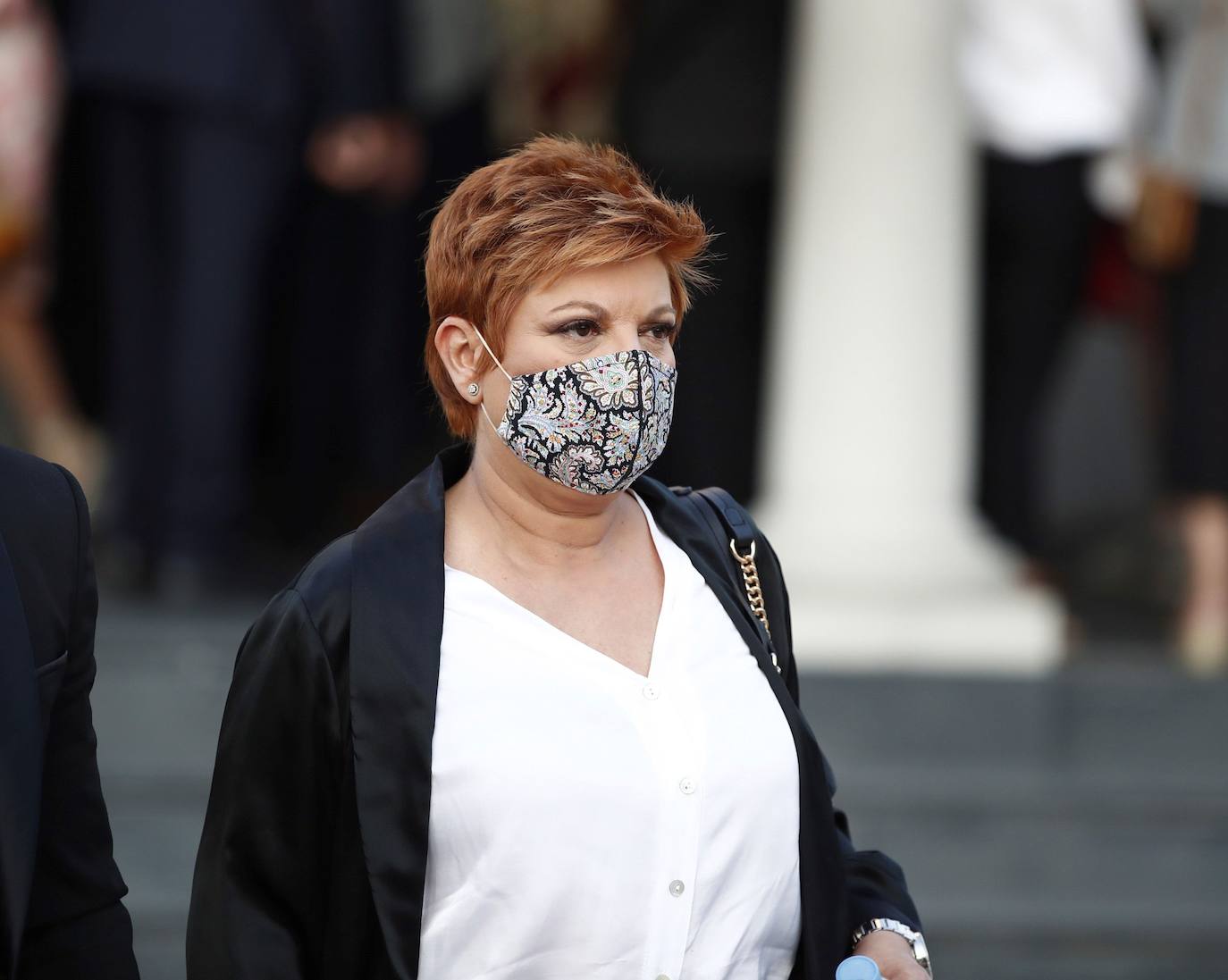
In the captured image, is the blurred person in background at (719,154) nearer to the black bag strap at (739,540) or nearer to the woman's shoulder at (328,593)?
the black bag strap at (739,540)

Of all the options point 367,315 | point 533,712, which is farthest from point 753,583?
point 367,315

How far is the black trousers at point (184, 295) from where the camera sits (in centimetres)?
489

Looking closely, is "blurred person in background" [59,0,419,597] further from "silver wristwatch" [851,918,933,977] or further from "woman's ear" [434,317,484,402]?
"silver wristwatch" [851,918,933,977]

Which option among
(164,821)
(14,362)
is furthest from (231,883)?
(14,362)

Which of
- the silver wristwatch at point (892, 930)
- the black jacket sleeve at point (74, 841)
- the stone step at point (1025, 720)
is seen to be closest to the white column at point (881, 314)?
the stone step at point (1025, 720)

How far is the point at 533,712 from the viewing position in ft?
6.64

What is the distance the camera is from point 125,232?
5004 mm

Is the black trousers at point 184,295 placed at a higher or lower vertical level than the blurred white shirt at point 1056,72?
lower

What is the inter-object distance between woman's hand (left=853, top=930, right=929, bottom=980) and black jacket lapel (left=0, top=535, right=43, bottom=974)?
0.92 meters

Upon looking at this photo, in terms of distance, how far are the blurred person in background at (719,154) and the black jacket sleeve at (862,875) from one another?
2.92 metres

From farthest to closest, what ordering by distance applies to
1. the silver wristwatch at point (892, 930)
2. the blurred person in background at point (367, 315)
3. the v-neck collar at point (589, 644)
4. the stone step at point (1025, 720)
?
the blurred person in background at point (367, 315)
the stone step at point (1025, 720)
the silver wristwatch at point (892, 930)
the v-neck collar at point (589, 644)

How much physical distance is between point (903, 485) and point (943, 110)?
1000 mm

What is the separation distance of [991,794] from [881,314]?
131 cm

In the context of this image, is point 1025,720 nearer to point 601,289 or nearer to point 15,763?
point 601,289
